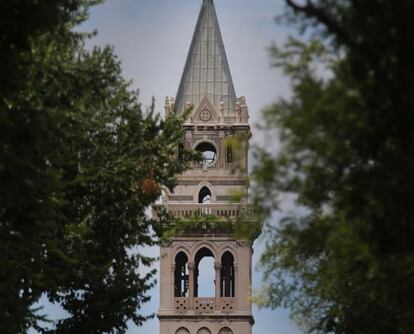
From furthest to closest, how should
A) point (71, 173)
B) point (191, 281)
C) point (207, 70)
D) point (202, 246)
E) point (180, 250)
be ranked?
1. point (207, 70)
2. point (180, 250)
3. point (202, 246)
4. point (191, 281)
5. point (71, 173)

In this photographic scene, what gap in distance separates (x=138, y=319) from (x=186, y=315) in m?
39.6

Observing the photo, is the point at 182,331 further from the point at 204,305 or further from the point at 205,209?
the point at 205,209

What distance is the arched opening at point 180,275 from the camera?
88.7 meters

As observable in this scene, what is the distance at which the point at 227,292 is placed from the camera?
88.6 metres

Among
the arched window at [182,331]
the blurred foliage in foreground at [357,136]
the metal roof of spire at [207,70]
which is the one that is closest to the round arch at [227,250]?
the arched window at [182,331]

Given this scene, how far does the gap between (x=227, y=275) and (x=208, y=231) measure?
2.79 meters

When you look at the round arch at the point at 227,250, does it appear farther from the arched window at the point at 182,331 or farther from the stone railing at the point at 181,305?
the arched window at the point at 182,331

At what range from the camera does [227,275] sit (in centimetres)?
8906

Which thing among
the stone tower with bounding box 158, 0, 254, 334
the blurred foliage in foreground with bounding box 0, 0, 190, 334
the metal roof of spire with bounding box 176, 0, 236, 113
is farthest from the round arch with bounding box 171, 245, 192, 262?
the blurred foliage in foreground with bounding box 0, 0, 190, 334

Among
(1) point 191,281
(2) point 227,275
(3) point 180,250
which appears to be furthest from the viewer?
(2) point 227,275

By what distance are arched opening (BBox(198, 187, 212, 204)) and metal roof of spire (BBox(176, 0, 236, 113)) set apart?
478 centimetres

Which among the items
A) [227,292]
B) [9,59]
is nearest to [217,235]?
[227,292]

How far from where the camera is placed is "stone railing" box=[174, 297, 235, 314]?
285 ft

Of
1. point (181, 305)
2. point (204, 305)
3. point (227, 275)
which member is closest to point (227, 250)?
point (227, 275)
